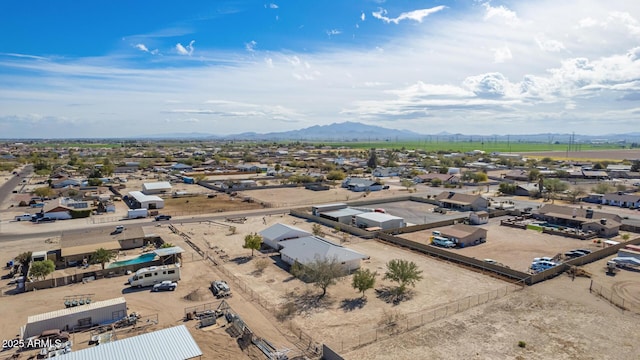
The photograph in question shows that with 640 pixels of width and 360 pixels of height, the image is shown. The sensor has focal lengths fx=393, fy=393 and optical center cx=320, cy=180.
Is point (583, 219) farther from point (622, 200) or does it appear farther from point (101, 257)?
point (101, 257)

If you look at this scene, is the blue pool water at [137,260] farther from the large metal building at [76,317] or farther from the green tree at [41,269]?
the large metal building at [76,317]

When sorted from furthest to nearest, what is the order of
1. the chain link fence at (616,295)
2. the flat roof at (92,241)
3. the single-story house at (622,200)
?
the single-story house at (622,200), the flat roof at (92,241), the chain link fence at (616,295)

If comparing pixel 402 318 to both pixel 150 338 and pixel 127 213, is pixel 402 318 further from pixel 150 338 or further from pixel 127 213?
pixel 127 213

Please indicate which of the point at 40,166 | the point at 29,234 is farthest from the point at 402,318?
the point at 40,166

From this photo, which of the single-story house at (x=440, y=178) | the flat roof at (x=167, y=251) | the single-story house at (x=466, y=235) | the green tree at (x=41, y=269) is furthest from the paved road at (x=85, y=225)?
the single-story house at (x=440, y=178)

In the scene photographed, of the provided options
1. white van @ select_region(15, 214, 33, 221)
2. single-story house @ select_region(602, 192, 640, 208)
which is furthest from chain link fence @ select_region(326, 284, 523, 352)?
white van @ select_region(15, 214, 33, 221)

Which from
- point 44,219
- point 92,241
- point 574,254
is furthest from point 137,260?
point 574,254

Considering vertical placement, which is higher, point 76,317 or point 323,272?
point 323,272
